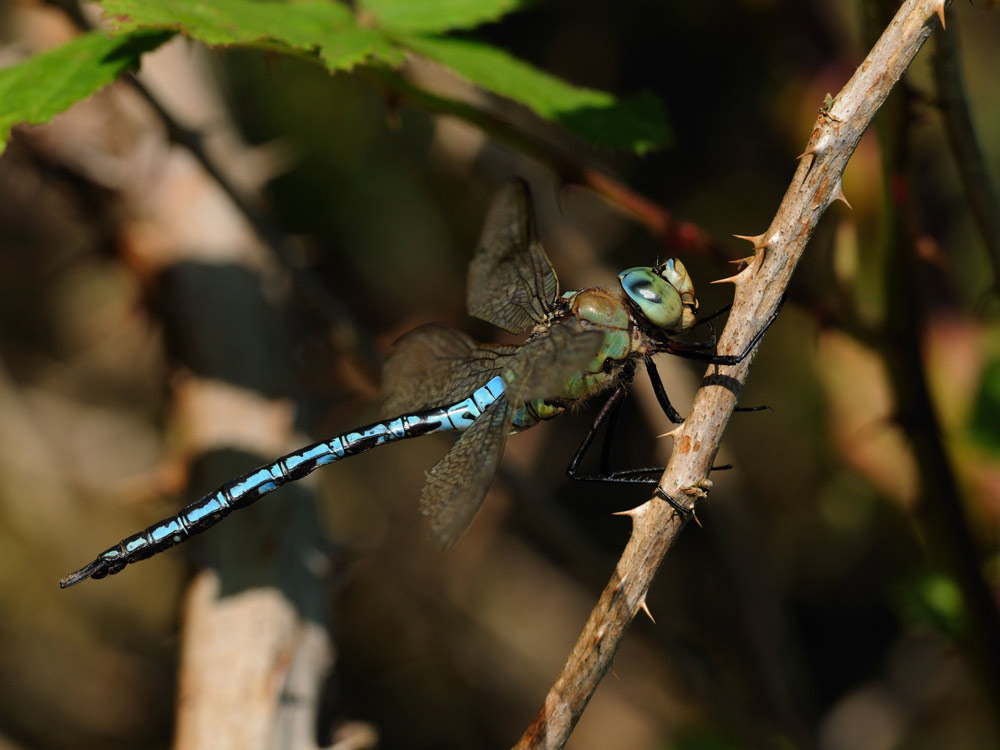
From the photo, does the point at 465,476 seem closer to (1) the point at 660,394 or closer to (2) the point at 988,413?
(1) the point at 660,394

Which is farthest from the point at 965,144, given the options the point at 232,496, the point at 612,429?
the point at 232,496

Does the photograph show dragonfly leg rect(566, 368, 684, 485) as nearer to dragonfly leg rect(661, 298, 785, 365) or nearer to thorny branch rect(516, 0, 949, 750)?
dragonfly leg rect(661, 298, 785, 365)

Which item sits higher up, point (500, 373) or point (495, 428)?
point (500, 373)

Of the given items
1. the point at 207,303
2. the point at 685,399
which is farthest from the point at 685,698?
the point at 207,303

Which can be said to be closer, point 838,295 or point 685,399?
point 838,295

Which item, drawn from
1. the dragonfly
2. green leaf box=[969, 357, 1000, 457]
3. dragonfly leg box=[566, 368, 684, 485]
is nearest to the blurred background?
green leaf box=[969, 357, 1000, 457]

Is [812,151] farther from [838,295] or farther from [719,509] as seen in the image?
[719,509]
